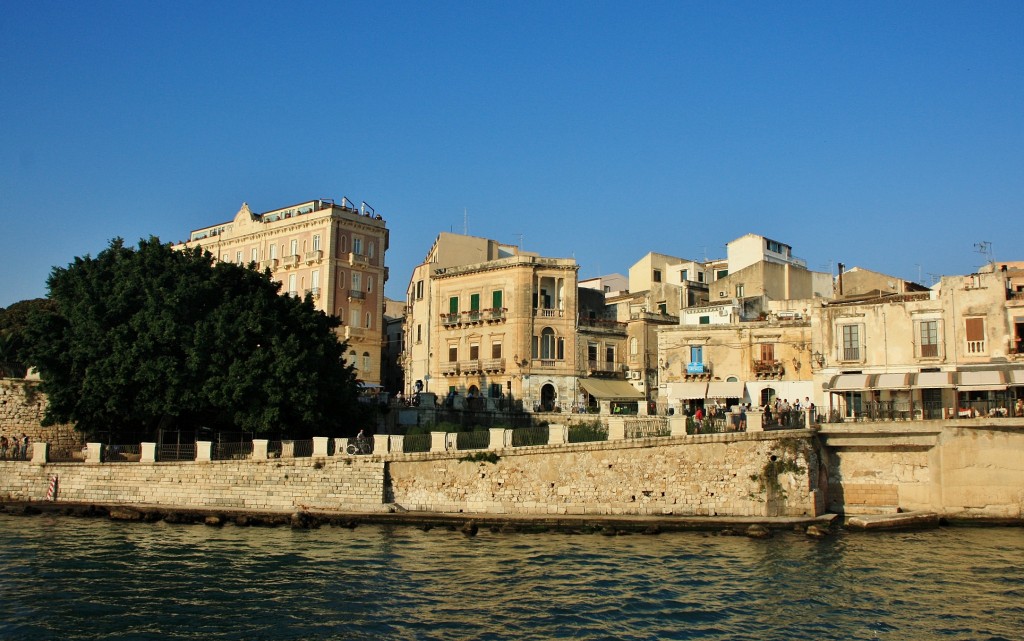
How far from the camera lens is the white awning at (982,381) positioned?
1353 inches

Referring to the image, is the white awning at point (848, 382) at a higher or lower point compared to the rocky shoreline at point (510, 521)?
higher

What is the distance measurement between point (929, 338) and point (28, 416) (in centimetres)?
4331

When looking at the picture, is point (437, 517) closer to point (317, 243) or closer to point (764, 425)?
point (764, 425)

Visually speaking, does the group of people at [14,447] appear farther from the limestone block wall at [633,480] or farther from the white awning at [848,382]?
the white awning at [848,382]

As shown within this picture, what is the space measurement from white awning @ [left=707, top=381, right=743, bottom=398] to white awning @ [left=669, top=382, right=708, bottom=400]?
38 centimetres

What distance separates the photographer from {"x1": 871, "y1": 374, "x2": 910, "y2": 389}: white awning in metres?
36.9

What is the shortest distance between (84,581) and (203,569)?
3.19m

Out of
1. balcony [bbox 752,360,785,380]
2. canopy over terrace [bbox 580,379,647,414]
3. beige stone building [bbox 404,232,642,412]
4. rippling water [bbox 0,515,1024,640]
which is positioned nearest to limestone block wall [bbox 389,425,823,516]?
rippling water [bbox 0,515,1024,640]

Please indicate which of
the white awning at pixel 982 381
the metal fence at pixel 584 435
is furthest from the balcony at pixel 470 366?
the white awning at pixel 982 381

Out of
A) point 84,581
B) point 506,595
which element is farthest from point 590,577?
point 84,581

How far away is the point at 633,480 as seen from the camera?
32.4 m

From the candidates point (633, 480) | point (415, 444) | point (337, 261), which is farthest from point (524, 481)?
point (337, 261)

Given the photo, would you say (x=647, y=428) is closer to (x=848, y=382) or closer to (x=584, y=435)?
(x=584, y=435)

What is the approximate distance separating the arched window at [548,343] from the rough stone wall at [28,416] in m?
25.5
